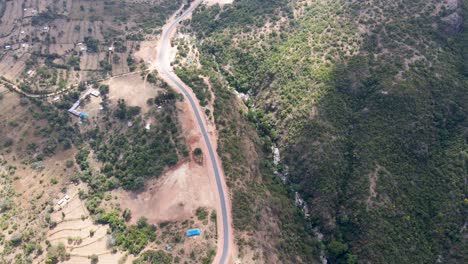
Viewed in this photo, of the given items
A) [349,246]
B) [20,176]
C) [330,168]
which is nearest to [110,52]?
[20,176]

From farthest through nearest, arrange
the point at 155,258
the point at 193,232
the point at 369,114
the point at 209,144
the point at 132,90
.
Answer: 1. the point at 132,90
2. the point at 369,114
3. the point at 209,144
4. the point at 193,232
5. the point at 155,258

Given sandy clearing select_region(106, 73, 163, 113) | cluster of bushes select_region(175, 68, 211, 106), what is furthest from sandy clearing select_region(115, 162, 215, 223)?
sandy clearing select_region(106, 73, 163, 113)

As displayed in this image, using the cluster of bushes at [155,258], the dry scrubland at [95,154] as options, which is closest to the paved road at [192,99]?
the dry scrubland at [95,154]

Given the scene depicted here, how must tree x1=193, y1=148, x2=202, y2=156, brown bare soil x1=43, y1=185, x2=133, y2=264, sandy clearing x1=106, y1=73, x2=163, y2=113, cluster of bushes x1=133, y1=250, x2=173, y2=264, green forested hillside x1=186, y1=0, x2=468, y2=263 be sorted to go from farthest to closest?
sandy clearing x1=106, y1=73, x2=163, y2=113, tree x1=193, y1=148, x2=202, y2=156, green forested hillside x1=186, y1=0, x2=468, y2=263, brown bare soil x1=43, y1=185, x2=133, y2=264, cluster of bushes x1=133, y1=250, x2=173, y2=264

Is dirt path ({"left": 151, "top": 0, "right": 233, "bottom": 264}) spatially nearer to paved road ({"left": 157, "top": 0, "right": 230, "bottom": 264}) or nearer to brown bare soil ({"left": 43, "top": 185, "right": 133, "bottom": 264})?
paved road ({"left": 157, "top": 0, "right": 230, "bottom": 264})

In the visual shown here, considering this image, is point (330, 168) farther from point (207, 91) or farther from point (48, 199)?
point (48, 199)

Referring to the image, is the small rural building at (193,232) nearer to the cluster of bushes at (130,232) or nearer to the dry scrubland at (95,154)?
the dry scrubland at (95,154)

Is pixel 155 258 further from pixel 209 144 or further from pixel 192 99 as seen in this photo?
pixel 192 99

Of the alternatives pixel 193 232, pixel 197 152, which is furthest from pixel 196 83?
pixel 193 232
